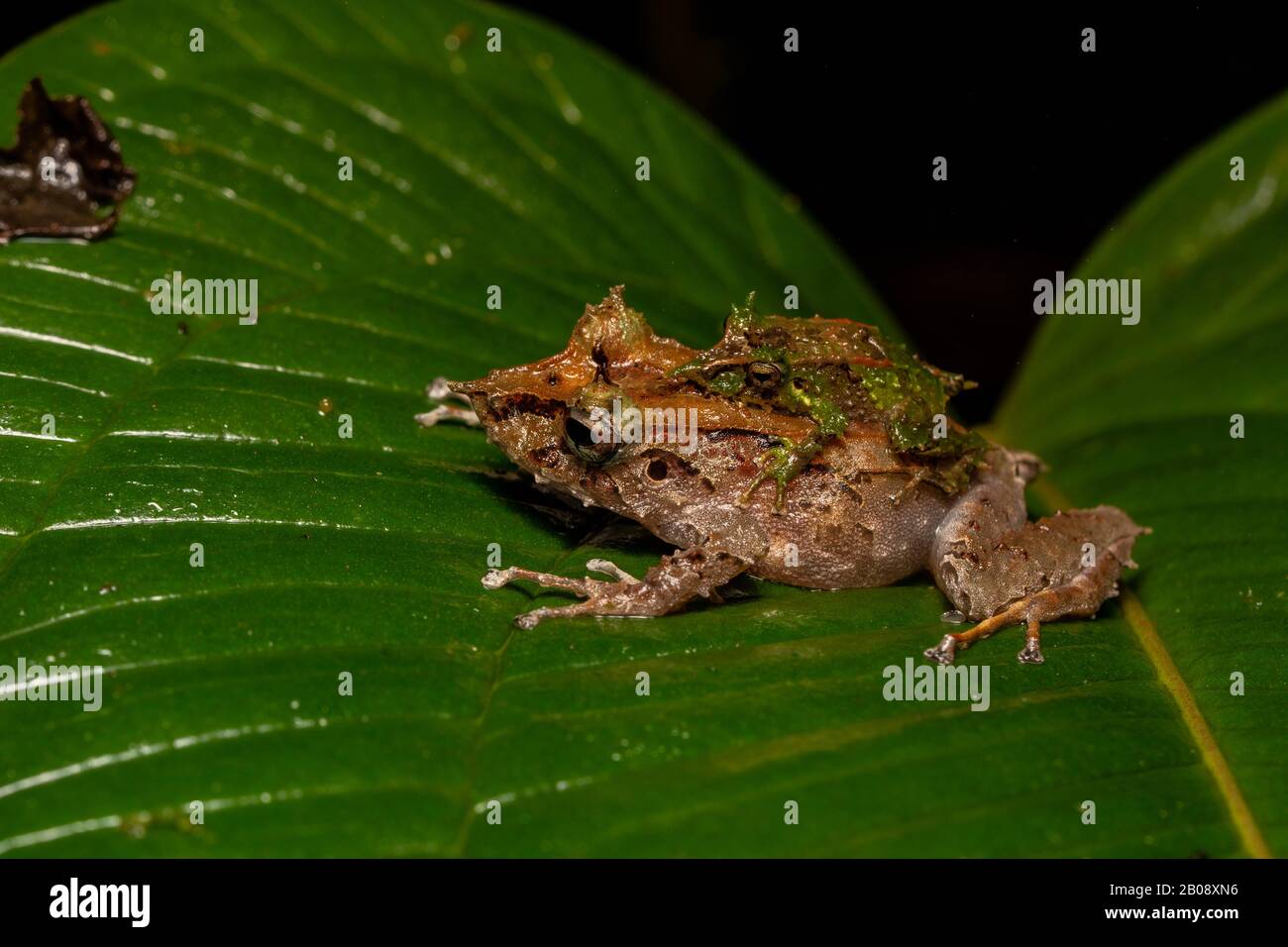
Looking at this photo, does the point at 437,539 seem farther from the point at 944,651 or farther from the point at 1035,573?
the point at 1035,573

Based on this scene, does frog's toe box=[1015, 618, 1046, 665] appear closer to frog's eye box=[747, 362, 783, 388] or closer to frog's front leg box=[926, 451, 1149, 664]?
frog's front leg box=[926, 451, 1149, 664]

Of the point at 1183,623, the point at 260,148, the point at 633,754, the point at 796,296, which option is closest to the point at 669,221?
the point at 796,296

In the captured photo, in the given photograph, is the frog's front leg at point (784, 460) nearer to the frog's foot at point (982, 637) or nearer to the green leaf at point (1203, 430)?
the frog's foot at point (982, 637)

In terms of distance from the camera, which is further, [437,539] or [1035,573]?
[1035,573]

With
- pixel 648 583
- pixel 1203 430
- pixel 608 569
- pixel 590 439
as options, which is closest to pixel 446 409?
pixel 590 439

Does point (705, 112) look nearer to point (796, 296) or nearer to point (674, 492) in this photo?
point (796, 296)

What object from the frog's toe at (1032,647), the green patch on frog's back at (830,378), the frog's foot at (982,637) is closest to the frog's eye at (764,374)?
the green patch on frog's back at (830,378)
